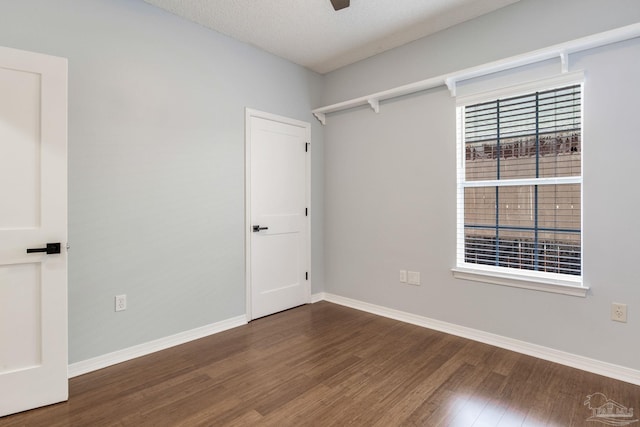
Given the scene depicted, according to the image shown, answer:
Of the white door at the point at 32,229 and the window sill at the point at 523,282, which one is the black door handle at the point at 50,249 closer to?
the white door at the point at 32,229

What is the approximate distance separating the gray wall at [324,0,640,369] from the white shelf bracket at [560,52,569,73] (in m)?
0.07

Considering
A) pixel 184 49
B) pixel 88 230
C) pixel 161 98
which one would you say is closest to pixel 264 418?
pixel 88 230

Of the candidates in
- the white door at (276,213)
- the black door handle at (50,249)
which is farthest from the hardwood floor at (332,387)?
the black door handle at (50,249)

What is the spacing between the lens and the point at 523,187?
9.21 feet

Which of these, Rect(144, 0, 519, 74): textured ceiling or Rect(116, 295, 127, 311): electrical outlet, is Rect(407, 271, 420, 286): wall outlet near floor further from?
Rect(116, 295, 127, 311): electrical outlet

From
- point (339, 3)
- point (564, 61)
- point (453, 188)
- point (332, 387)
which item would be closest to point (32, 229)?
point (332, 387)

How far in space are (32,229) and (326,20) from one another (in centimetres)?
271

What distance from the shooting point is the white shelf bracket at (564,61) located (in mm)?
2441

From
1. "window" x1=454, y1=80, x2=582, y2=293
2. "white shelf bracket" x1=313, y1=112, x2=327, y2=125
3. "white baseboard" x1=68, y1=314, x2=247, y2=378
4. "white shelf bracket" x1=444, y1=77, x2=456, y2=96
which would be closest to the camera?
"white baseboard" x1=68, y1=314, x2=247, y2=378

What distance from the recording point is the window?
2.57 meters

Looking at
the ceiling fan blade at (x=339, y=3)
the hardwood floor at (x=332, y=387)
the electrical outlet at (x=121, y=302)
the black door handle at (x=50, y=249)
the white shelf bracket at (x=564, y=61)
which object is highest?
the ceiling fan blade at (x=339, y=3)

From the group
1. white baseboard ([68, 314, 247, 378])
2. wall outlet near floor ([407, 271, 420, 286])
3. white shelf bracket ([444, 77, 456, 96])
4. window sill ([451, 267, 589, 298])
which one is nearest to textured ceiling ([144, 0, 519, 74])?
white shelf bracket ([444, 77, 456, 96])

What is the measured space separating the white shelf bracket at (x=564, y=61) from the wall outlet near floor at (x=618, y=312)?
1722 millimetres

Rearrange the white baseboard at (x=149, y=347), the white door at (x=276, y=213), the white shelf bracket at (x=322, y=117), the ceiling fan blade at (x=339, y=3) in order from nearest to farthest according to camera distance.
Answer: the ceiling fan blade at (x=339, y=3) < the white baseboard at (x=149, y=347) < the white door at (x=276, y=213) < the white shelf bracket at (x=322, y=117)
